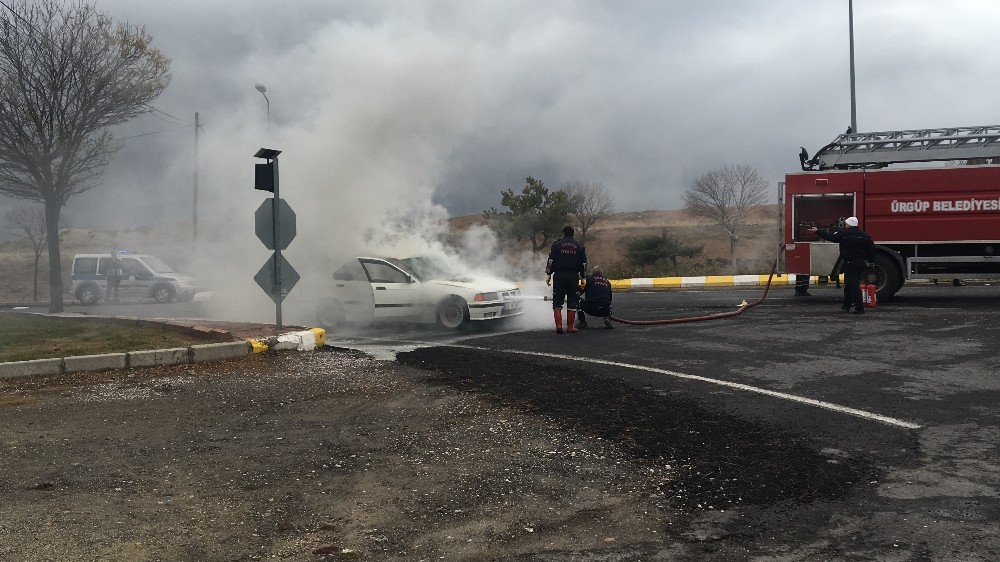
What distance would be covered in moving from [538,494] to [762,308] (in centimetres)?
1126

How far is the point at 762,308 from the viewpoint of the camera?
14656 mm

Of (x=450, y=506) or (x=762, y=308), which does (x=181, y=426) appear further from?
(x=762, y=308)

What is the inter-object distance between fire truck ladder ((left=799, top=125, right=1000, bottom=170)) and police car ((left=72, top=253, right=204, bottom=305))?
1902 cm

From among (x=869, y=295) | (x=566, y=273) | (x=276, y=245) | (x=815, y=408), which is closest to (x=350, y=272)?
(x=276, y=245)

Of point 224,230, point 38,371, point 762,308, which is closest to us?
point 38,371

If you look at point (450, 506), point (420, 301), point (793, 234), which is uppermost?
point (793, 234)

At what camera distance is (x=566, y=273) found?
12.1m

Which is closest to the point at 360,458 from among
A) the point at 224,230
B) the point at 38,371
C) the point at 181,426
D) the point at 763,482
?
the point at 181,426

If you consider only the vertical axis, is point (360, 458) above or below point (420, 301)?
below

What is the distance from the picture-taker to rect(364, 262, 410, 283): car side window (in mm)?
13953

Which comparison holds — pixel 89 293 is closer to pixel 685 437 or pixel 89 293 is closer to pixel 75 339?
pixel 75 339

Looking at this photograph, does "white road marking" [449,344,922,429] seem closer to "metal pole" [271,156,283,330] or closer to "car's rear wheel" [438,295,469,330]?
"car's rear wheel" [438,295,469,330]

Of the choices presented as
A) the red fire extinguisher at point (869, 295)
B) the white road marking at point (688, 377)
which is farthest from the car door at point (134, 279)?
the red fire extinguisher at point (869, 295)

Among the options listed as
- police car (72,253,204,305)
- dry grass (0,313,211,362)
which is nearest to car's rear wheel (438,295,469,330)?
dry grass (0,313,211,362)
